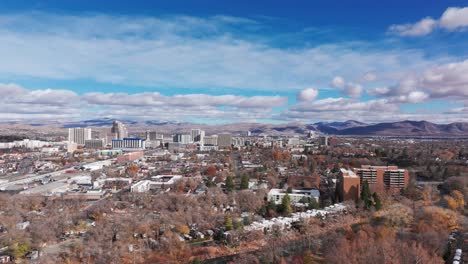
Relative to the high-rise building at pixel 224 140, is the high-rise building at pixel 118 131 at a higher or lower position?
higher

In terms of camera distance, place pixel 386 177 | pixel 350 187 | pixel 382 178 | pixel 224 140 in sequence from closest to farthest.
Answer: pixel 350 187
pixel 386 177
pixel 382 178
pixel 224 140

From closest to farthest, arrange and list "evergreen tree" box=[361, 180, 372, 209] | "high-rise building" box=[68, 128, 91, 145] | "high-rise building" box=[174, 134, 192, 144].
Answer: "evergreen tree" box=[361, 180, 372, 209] < "high-rise building" box=[68, 128, 91, 145] < "high-rise building" box=[174, 134, 192, 144]

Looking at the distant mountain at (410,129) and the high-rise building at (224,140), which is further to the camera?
the distant mountain at (410,129)

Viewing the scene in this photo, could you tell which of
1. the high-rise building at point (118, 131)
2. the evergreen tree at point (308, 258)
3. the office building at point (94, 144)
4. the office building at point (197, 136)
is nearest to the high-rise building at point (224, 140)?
the office building at point (197, 136)

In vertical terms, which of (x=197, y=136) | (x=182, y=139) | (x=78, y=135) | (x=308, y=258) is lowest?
(x=308, y=258)

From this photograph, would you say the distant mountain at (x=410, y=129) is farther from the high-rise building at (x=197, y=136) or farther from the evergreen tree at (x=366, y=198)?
the evergreen tree at (x=366, y=198)

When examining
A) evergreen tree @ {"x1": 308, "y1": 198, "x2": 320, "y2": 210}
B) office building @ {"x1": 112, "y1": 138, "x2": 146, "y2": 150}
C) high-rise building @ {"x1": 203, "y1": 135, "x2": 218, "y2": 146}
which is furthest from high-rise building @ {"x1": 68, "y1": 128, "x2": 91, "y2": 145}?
evergreen tree @ {"x1": 308, "y1": 198, "x2": 320, "y2": 210}

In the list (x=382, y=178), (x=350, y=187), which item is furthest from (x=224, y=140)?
(x=350, y=187)

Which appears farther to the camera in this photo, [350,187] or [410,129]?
[410,129]

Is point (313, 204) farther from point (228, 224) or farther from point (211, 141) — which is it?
point (211, 141)

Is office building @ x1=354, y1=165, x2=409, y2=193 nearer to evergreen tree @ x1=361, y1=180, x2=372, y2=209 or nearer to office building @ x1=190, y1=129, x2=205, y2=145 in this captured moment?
evergreen tree @ x1=361, y1=180, x2=372, y2=209

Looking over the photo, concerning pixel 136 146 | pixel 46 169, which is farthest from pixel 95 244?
pixel 136 146

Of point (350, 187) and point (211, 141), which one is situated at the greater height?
point (211, 141)
